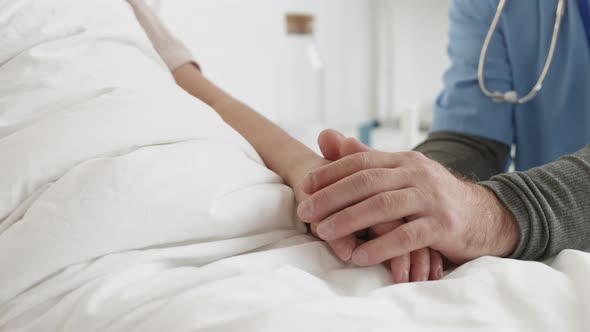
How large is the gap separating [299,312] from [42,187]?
0.28 m

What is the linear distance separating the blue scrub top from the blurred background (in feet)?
3.79

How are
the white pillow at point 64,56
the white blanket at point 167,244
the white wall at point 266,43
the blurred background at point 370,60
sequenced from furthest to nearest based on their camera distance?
1. the blurred background at point 370,60
2. the white wall at point 266,43
3. the white pillow at point 64,56
4. the white blanket at point 167,244

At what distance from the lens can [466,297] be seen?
42cm

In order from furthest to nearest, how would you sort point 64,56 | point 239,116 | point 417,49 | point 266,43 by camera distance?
point 417,49 < point 266,43 < point 239,116 < point 64,56

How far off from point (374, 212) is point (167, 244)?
0.20 m

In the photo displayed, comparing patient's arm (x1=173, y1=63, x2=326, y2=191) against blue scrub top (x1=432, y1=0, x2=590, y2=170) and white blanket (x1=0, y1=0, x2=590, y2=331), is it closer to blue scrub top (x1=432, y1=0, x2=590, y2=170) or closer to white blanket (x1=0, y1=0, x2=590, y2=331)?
white blanket (x1=0, y1=0, x2=590, y2=331)

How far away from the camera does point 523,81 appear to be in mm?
1109

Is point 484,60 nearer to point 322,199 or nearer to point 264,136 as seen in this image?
point 264,136

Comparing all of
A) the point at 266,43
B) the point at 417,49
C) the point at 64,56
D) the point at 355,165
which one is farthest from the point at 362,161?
the point at 417,49

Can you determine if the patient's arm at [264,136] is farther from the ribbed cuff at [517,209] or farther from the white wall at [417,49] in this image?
the white wall at [417,49]

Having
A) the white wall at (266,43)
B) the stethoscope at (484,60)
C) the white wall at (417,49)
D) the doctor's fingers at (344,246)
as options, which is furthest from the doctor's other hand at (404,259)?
the white wall at (417,49)

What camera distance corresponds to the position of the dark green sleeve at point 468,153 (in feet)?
3.19

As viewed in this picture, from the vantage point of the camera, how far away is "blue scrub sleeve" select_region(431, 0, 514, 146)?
1096 mm

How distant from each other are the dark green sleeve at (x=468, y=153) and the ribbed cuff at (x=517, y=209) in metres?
0.35
